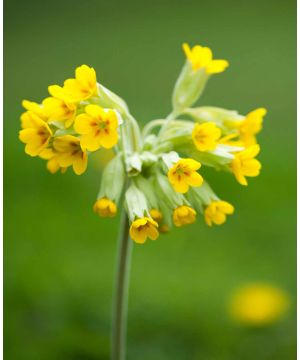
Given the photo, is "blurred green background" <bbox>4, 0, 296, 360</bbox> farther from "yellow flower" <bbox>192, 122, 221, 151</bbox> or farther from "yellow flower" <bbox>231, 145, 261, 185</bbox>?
"yellow flower" <bbox>192, 122, 221, 151</bbox>

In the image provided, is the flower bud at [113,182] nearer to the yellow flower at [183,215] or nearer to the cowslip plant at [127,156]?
the cowslip plant at [127,156]

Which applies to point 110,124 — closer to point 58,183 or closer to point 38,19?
point 58,183

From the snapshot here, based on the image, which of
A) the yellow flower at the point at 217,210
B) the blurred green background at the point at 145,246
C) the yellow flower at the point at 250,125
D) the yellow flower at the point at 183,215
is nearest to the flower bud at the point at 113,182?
the yellow flower at the point at 183,215

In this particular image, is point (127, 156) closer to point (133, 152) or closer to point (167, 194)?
point (133, 152)

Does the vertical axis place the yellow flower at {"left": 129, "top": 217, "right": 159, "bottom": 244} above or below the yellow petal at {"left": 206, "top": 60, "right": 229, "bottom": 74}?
below

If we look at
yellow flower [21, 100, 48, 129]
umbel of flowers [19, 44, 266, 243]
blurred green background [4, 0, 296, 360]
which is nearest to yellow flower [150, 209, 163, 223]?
umbel of flowers [19, 44, 266, 243]

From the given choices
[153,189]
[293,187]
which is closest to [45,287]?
[153,189]
